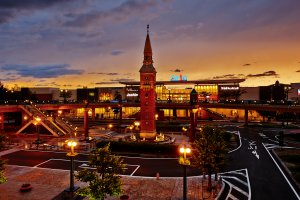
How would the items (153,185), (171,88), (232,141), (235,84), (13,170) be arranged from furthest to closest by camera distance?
(171,88), (235,84), (232,141), (13,170), (153,185)

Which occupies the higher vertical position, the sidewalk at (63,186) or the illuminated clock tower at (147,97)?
the illuminated clock tower at (147,97)

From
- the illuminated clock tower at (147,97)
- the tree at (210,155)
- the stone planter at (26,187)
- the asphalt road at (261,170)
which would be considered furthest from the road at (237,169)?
the illuminated clock tower at (147,97)

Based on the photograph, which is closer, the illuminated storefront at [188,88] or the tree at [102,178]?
the tree at [102,178]

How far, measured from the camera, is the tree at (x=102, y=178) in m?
19.1

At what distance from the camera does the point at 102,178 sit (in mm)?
19969

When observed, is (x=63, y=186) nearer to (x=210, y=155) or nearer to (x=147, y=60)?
(x=210, y=155)

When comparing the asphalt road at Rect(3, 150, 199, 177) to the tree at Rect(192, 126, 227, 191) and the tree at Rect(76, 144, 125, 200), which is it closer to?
the tree at Rect(192, 126, 227, 191)

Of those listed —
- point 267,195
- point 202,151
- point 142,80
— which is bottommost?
point 267,195

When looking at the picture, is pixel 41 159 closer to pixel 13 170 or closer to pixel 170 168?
pixel 13 170

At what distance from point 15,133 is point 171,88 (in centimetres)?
9931

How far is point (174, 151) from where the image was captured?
129ft

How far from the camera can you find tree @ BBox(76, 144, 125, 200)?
19.1 metres

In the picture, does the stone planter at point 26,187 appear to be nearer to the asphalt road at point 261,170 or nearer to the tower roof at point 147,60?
the asphalt road at point 261,170

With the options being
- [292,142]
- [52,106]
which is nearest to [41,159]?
[52,106]
